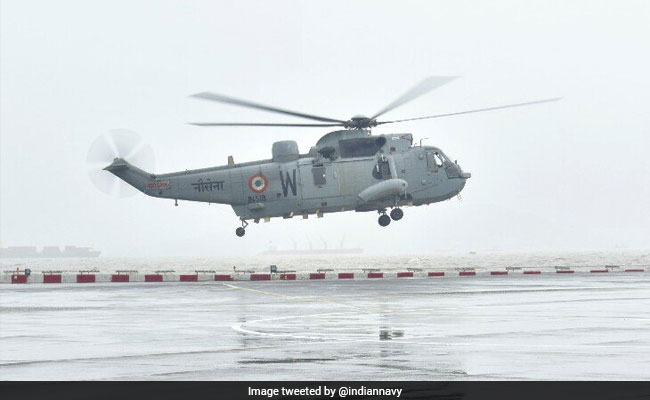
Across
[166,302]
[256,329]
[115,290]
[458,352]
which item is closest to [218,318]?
[256,329]

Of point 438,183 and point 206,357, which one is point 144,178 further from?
point 206,357

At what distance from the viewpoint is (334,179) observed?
54.5 m

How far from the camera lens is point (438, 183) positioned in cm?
5491

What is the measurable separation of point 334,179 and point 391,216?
3.59 metres

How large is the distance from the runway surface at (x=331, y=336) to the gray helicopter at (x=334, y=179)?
13734 mm

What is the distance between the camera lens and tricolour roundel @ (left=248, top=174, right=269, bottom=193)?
2152 inches

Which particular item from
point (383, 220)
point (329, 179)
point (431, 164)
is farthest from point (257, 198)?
→ point (431, 164)

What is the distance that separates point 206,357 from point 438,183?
36.9m

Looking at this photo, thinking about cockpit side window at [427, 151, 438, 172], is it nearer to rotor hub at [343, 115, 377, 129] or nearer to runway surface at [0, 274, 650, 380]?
rotor hub at [343, 115, 377, 129]

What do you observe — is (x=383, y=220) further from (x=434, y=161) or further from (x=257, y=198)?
(x=257, y=198)

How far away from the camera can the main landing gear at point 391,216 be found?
54656 millimetres

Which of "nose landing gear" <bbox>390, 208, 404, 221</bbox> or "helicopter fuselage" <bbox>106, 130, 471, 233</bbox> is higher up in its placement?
"helicopter fuselage" <bbox>106, 130, 471, 233</bbox>
